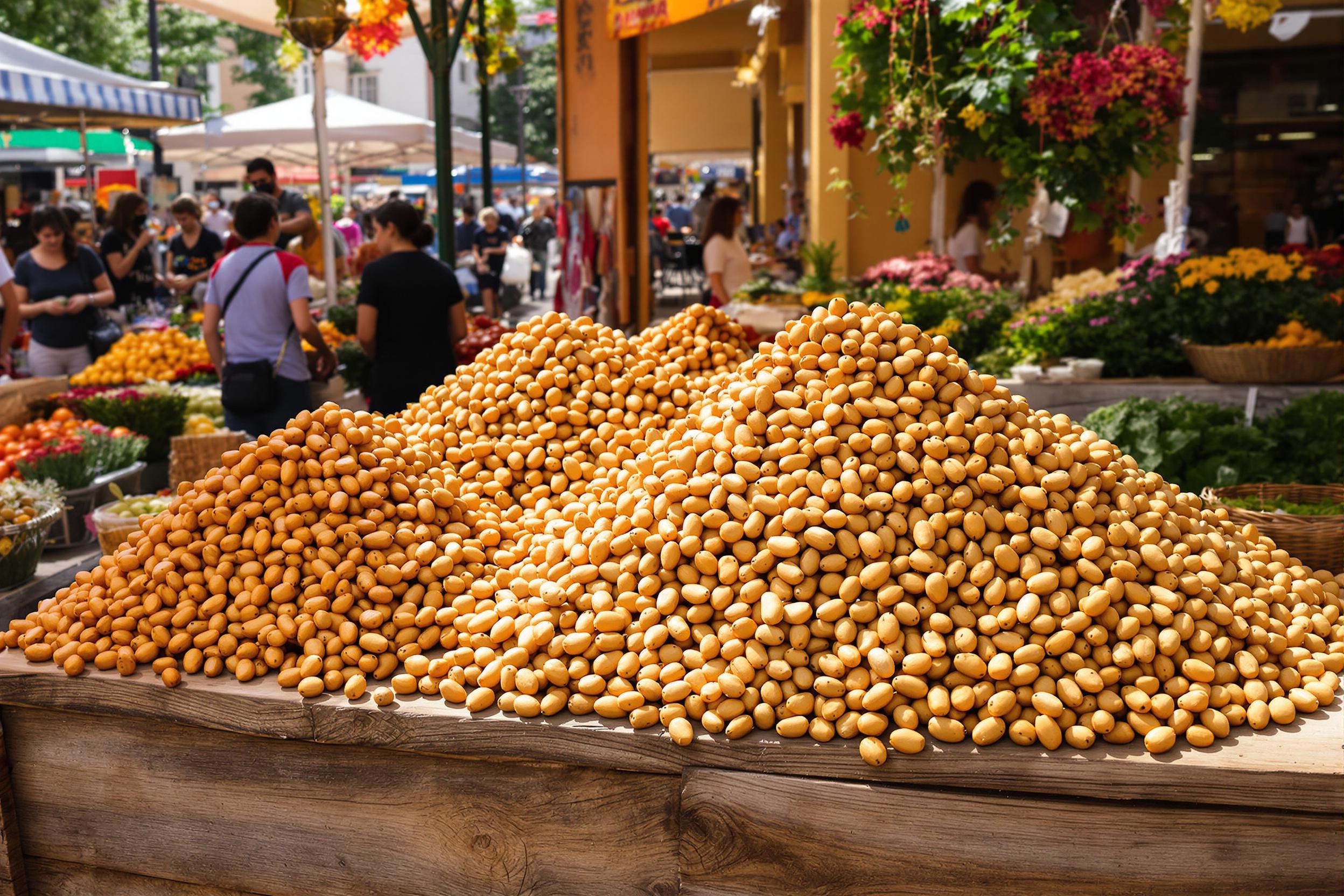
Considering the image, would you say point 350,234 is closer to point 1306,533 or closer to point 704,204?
point 704,204

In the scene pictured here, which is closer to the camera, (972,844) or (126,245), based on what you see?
(972,844)

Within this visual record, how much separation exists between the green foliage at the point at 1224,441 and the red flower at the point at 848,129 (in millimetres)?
3547

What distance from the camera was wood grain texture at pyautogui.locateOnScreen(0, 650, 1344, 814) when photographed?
192 centimetres

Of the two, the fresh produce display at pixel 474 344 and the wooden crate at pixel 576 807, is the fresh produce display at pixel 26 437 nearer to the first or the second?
the fresh produce display at pixel 474 344

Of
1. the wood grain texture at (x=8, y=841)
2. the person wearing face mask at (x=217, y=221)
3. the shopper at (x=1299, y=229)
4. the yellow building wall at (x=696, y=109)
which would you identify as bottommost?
the wood grain texture at (x=8, y=841)

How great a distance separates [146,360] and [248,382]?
2592mm

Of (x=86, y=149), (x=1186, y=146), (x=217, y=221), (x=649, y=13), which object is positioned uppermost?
(x=649, y=13)

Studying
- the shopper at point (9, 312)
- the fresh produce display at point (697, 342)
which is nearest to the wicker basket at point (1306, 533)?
the fresh produce display at point (697, 342)

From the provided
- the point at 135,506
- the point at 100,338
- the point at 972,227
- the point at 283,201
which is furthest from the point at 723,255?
the point at 135,506

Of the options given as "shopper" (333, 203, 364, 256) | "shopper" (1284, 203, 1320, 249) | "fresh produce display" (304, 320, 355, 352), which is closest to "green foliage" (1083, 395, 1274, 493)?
"fresh produce display" (304, 320, 355, 352)

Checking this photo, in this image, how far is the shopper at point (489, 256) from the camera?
15141 mm

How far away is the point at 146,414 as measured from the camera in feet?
20.6

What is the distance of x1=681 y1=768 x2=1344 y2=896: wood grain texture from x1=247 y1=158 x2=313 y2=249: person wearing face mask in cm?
563

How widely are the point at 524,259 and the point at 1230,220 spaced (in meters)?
11.5
